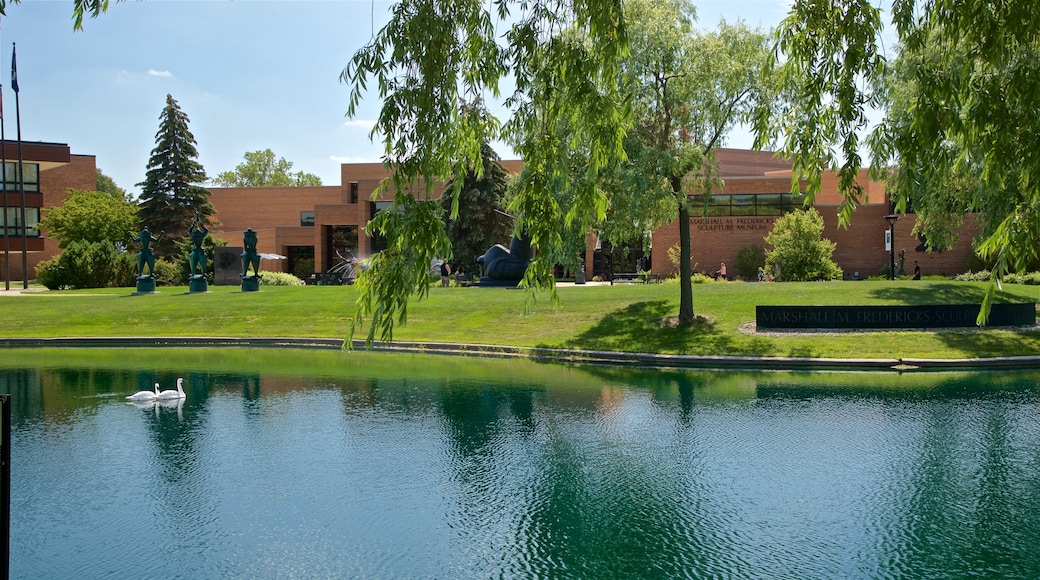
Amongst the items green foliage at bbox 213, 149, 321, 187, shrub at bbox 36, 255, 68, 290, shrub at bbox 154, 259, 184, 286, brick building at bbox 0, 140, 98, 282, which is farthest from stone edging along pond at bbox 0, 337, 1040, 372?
green foliage at bbox 213, 149, 321, 187

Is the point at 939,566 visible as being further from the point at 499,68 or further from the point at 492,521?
the point at 499,68

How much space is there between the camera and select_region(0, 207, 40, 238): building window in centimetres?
6481

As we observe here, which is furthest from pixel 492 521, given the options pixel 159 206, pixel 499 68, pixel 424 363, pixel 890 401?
pixel 159 206

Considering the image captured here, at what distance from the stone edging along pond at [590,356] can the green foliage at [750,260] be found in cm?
2682

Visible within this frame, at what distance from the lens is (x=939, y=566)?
7551 millimetres

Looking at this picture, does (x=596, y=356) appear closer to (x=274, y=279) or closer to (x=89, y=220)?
(x=274, y=279)

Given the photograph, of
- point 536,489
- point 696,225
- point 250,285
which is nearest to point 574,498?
point 536,489

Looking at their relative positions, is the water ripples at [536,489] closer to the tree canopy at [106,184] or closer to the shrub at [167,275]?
the shrub at [167,275]

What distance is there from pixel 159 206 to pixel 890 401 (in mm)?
54294

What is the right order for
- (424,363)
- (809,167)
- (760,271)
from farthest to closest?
(760,271)
(424,363)
(809,167)

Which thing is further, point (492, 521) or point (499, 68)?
point (492, 521)

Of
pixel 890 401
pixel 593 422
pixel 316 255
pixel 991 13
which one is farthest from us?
pixel 316 255

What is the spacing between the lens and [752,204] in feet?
161

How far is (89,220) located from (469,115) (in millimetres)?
57408
